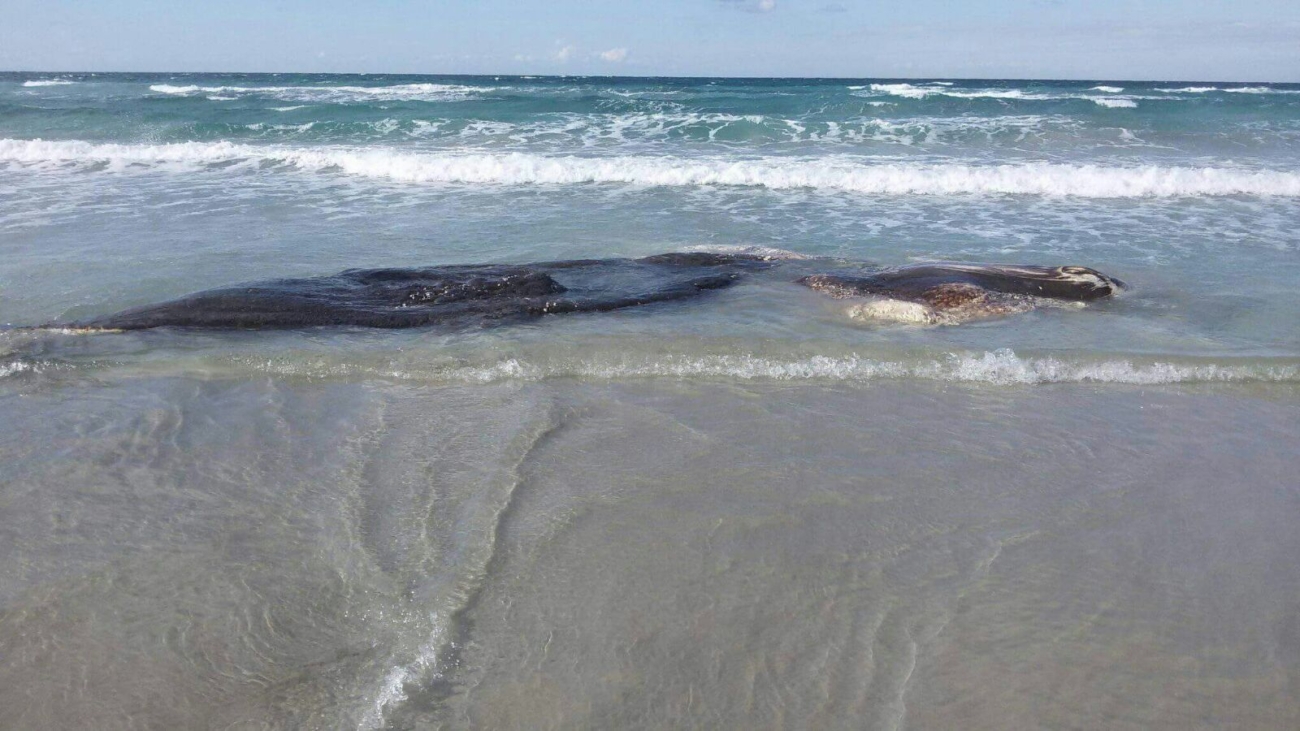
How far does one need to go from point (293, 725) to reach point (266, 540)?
3.70ft

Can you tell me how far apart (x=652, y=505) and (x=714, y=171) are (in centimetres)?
1207

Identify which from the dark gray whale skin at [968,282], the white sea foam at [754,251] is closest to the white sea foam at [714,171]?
the white sea foam at [754,251]

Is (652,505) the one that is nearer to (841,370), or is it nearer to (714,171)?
(841,370)

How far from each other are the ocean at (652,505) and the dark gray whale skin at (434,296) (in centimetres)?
22

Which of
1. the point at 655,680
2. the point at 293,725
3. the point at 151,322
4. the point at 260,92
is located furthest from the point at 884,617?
the point at 260,92

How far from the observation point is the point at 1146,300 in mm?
7203

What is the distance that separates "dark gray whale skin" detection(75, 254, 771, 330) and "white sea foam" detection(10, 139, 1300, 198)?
7346 mm

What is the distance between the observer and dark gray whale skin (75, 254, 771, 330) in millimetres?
6141

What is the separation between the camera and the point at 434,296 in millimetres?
6656

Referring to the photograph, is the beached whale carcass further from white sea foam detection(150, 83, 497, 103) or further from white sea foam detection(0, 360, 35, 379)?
white sea foam detection(150, 83, 497, 103)

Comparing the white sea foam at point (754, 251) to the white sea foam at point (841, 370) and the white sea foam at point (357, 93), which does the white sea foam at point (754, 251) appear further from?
the white sea foam at point (357, 93)

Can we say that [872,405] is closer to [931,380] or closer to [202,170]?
[931,380]

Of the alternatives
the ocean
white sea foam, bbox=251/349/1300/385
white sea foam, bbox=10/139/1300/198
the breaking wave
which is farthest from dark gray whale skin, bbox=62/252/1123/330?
the breaking wave

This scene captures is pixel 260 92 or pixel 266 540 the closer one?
pixel 266 540
